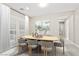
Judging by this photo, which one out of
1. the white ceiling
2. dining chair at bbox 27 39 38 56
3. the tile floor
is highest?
the white ceiling

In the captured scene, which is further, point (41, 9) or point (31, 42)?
point (31, 42)

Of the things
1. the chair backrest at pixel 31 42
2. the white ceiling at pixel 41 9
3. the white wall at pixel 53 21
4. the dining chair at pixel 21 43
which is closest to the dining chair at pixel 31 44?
the chair backrest at pixel 31 42


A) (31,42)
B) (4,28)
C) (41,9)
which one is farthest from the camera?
(4,28)

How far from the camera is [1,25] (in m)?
4.26

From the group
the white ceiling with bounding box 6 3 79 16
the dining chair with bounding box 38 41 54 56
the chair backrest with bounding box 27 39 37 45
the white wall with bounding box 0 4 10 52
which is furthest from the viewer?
the white wall with bounding box 0 4 10 52

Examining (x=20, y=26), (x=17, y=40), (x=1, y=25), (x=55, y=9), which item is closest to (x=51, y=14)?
(x=55, y=9)

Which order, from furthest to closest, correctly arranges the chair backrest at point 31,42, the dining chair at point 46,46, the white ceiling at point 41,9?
the chair backrest at point 31,42, the dining chair at point 46,46, the white ceiling at point 41,9

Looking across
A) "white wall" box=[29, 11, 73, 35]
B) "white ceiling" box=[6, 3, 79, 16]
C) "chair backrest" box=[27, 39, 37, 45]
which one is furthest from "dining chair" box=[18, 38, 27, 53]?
"white ceiling" box=[6, 3, 79, 16]

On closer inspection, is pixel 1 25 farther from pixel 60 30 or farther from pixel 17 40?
pixel 60 30

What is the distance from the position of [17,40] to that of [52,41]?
109 cm

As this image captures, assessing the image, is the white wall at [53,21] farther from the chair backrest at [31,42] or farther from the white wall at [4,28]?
the white wall at [4,28]

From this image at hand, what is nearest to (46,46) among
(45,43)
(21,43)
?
(45,43)

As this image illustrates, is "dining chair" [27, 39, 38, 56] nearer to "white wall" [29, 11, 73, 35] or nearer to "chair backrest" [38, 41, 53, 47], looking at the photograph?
"chair backrest" [38, 41, 53, 47]

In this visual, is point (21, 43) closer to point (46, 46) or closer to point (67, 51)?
point (46, 46)
